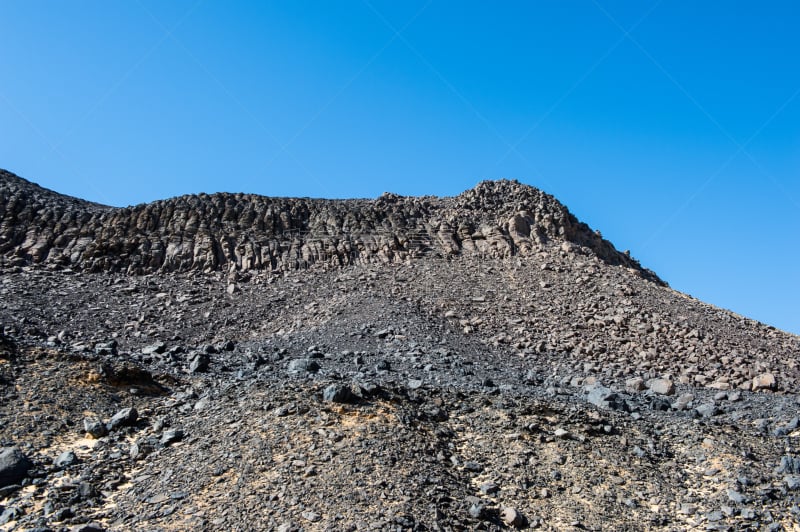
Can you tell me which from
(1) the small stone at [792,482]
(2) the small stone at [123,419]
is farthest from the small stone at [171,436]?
(1) the small stone at [792,482]

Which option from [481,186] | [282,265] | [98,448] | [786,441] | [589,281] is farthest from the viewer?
[481,186]

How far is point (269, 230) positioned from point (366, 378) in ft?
59.0

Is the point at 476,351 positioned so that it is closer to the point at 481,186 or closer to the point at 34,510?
the point at 34,510

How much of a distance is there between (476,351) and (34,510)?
41.4 ft

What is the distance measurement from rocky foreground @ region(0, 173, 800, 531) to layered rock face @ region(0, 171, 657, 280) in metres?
0.14

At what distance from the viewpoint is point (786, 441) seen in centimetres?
1121

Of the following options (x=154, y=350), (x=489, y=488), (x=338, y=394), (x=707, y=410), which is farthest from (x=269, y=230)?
(x=489, y=488)

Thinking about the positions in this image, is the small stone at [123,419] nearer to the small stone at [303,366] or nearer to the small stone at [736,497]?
the small stone at [303,366]

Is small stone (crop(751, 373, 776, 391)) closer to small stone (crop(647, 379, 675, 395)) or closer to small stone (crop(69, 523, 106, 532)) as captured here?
small stone (crop(647, 379, 675, 395))

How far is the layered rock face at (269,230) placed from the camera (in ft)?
92.0

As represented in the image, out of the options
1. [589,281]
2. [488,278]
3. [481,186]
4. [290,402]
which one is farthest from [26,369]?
[481,186]

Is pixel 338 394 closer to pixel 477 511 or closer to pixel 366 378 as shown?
pixel 366 378

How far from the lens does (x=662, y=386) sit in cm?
1653

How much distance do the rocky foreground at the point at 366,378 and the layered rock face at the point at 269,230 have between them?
0.48 ft
